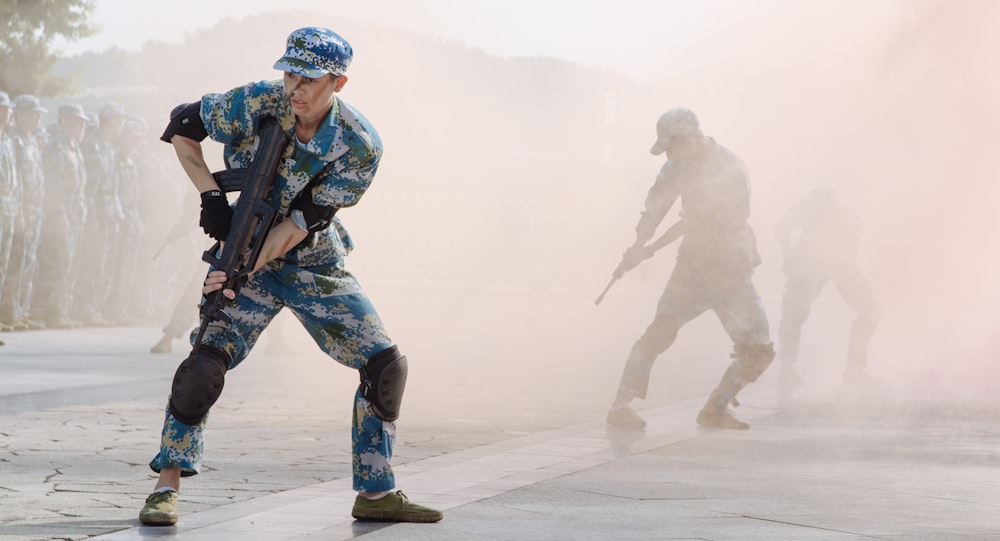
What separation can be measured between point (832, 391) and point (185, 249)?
9.11 m

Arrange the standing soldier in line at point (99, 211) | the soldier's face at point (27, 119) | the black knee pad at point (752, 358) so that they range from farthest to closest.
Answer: the standing soldier in line at point (99, 211) < the soldier's face at point (27, 119) < the black knee pad at point (752, 358)

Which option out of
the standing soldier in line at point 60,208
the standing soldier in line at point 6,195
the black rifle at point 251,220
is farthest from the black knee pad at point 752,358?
the standing soldier in line at point 60,208

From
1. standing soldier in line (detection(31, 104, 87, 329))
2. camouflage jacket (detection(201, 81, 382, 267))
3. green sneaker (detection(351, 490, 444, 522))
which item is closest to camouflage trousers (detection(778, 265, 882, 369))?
standing soldier in line (detection(31, 104, 87, 329))

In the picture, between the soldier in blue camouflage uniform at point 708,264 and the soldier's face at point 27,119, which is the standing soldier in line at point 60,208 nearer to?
the soldier's face at point 27,119

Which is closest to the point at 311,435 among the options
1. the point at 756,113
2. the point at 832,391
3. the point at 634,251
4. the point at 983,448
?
the point at 634,251

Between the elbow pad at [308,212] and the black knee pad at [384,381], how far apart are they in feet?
1.64

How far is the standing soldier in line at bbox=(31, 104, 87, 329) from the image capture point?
15.8m

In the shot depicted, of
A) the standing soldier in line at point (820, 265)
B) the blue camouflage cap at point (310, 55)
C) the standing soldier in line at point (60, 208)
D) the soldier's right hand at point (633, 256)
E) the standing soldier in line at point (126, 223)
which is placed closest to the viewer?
→ the blue camouflage cap at point (310, 55)

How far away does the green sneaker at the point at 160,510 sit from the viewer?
5.28 meters

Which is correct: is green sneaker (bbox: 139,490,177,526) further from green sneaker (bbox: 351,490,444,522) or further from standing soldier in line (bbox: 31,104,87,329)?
standing soldier in line (bbox: 31,104,87,329)

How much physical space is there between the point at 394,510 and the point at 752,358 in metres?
4.13

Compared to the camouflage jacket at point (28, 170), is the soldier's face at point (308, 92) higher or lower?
lower

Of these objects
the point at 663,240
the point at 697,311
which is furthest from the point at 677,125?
the point at 697,311

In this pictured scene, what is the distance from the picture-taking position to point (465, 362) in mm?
14445
